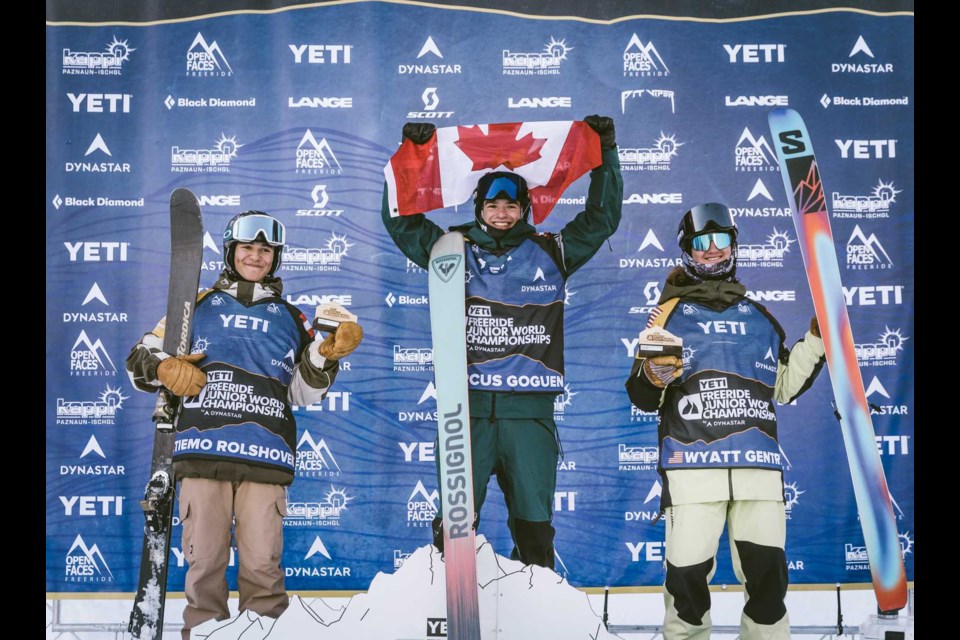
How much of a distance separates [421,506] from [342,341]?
2.65 feet

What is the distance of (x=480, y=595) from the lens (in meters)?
4.20

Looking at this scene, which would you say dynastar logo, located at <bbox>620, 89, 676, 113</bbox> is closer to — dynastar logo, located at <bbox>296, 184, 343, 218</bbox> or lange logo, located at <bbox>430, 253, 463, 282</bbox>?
lange logo, located at <bbox>430, 253, 463, 282</bbox>

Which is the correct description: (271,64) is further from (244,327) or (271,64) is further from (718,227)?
(718,227)

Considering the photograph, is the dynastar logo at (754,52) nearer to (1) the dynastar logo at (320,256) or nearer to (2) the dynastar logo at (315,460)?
(1) the dynastar logo at (320,256)

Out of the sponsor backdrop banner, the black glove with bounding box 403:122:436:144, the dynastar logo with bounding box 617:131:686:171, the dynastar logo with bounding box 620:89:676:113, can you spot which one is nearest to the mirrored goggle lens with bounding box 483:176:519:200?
the sponsor backdrop banner

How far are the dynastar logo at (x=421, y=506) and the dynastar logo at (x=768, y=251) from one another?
1700 millimetres

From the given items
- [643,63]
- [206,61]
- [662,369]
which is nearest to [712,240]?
[662,369]

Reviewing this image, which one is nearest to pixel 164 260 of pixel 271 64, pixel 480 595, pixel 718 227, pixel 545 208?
pixel 271 64

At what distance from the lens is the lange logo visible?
4.26 m

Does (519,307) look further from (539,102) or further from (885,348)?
(885,348)

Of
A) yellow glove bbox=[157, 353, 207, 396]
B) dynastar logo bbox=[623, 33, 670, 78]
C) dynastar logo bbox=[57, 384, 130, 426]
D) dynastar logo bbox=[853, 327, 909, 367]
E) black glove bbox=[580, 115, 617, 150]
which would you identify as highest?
dynastar logo bbox=[623, 33, 670, 78]

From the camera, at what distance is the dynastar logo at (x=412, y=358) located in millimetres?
4312

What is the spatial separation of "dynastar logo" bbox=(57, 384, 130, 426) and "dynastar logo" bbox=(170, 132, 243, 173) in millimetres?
1019

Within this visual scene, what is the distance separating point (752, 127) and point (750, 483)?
157 centimetres
